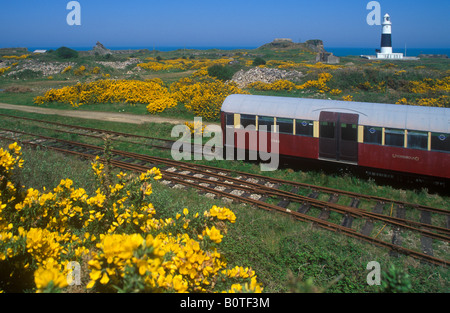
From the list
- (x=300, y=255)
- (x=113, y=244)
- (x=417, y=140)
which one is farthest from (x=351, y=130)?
(x=113, y=244)

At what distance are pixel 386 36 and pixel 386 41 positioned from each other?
114cm

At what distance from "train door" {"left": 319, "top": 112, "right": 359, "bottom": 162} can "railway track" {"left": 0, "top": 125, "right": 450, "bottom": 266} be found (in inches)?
66.2

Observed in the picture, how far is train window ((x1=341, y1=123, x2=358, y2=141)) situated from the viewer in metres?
12.8

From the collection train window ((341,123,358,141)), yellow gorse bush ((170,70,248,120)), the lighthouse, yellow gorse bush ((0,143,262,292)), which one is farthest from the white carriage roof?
the lighthouse

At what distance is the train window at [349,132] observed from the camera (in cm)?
1284

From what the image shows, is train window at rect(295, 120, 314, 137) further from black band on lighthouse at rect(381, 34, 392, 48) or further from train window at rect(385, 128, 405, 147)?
black band on lighthouse at rect(381, 34, 392, 48)

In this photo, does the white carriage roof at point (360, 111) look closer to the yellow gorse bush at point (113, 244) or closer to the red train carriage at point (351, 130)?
the red train carriage at point (351, 130)

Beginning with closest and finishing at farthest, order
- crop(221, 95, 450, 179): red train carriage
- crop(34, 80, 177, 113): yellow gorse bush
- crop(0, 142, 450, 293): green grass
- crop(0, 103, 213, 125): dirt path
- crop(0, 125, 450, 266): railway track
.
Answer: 1. crop(0, 142, 450, 293): green grass
2. crop(0, 125, 450, 266): railway track
3. crop(221, 95, 450, 179): red train carriage
4. crop(0, 103, 213, 125): dirt path
5. crop(34, 80, 177, 113): yellow gorse bush

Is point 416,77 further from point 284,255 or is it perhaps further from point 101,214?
point 101,214

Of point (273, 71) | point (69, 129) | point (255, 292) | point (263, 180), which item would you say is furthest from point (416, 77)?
point (255, 292)

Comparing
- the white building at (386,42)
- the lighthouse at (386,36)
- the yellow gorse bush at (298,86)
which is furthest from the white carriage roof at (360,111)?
the lighthouse at (386,36)

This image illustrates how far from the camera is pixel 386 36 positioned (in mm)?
81188

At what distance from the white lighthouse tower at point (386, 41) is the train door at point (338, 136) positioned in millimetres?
76848

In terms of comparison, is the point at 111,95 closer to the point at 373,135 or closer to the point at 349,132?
the point at 349,132
